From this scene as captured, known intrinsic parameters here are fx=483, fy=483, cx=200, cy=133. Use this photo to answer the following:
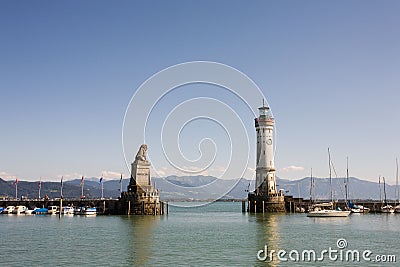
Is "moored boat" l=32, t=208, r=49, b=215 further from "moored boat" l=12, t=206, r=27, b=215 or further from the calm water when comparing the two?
the calm water

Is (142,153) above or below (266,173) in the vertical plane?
above

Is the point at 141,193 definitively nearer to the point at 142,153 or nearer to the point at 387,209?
the point at 142,153

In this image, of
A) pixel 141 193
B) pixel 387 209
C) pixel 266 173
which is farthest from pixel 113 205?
pixel 387 209

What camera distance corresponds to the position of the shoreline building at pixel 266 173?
4796 inches

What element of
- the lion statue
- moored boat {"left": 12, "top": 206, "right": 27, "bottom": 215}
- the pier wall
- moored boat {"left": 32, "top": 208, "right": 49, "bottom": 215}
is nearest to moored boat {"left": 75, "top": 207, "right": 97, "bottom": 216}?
the pier wall

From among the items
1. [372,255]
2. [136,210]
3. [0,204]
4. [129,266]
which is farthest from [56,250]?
[0,204]

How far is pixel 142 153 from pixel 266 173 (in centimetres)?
3181

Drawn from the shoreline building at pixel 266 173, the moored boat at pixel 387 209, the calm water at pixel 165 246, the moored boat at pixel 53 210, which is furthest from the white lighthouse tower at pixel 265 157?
the moored boat at pixel 53 210

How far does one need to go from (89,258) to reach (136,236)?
20262 mm

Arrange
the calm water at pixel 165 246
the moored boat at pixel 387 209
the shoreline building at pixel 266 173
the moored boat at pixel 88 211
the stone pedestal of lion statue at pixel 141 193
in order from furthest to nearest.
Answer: the moored boat at pixel 387 209
the shoreline building at pixel 266 173
the moored boat at pixel 88 211
the stone pedestal of lion statue at pixel 141 193
the calm water at pixel 165 246

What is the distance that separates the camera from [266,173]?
12162cm

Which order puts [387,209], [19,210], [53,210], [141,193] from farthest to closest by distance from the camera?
[387,209] → [19,210] → [53,210] → [141,193]

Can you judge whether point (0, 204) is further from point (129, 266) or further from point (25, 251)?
point (129, 266)

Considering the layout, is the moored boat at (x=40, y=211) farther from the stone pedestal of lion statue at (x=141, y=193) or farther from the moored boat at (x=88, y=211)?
the stone pedestal of lion statue at (x=141, y=193)
